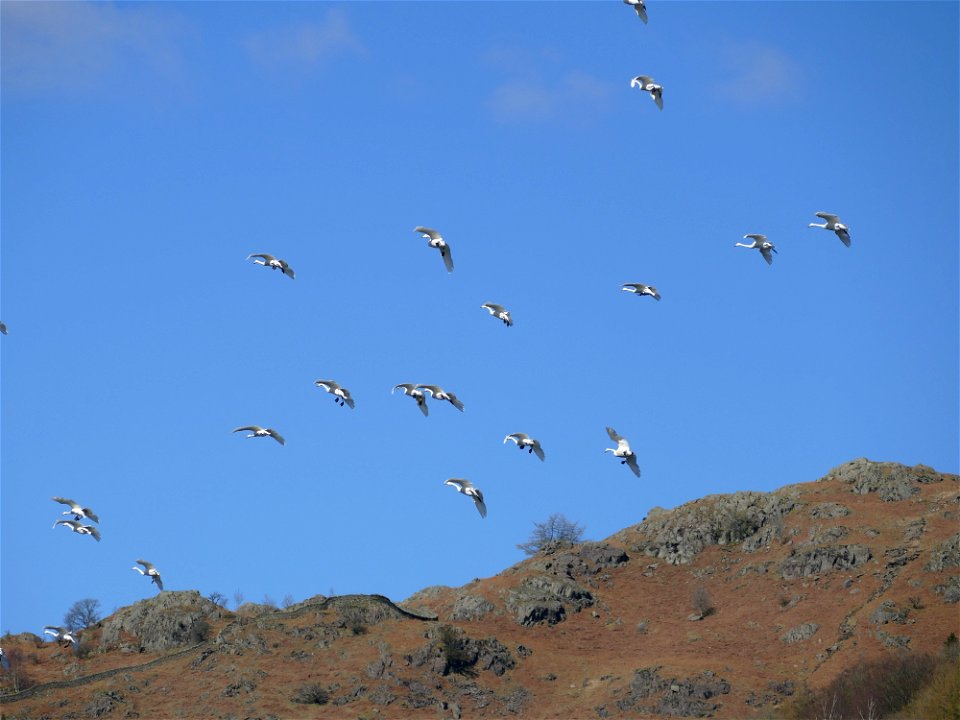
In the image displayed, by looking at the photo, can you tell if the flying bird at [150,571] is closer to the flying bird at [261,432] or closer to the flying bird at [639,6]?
the flying bird at [261,432]

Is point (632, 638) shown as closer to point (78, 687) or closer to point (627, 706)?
point (627, 706)

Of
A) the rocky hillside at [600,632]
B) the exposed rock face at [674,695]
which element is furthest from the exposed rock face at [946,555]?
the exposed rock face at [674,695]

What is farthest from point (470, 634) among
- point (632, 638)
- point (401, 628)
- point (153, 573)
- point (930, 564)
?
point (930, 564)

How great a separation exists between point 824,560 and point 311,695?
33209mm

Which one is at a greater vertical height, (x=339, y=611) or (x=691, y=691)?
(x=339, y=611)

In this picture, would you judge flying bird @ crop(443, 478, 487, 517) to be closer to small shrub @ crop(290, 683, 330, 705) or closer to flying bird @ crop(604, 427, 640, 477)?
flying bird @ crop(604, 427, 640, 477)

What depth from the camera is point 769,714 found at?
77.1m

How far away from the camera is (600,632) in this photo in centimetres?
9525

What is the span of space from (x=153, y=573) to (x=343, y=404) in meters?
20.4

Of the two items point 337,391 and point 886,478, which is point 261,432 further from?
point 886,478

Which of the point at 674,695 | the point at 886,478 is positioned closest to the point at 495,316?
the point at 674,695

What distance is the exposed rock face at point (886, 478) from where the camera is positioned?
104 metres

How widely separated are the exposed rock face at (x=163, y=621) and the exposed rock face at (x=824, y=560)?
36071 mm

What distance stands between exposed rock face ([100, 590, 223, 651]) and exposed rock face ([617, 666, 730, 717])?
27197mm
